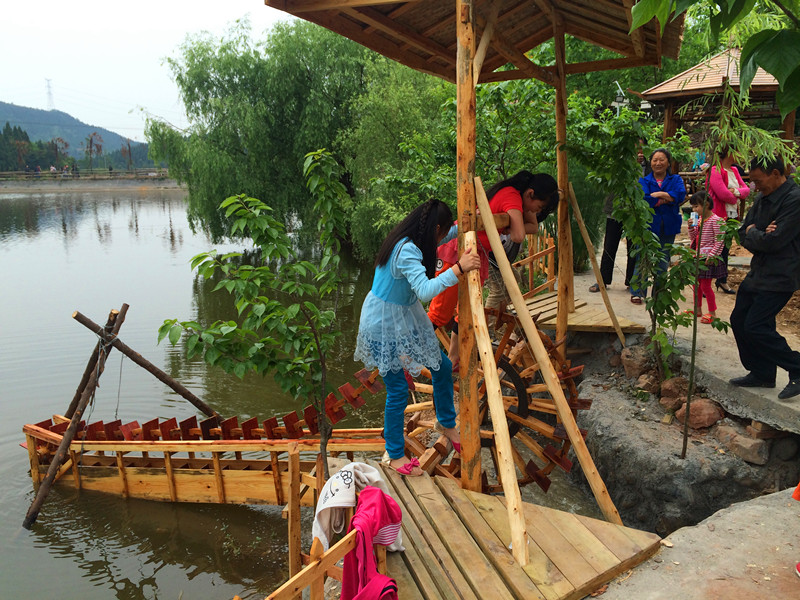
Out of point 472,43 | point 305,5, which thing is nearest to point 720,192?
point 472,43

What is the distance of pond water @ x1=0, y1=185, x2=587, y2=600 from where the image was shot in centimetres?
600

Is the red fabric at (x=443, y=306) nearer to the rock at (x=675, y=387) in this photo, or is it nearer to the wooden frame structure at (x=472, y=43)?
the wooden frame structure at (x=472, y=43)

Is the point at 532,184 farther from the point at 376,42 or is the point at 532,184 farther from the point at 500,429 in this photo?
the point at 500,429

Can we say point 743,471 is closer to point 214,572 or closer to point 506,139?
point 214,572

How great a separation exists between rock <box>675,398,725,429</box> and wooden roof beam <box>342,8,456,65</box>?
11.8ft

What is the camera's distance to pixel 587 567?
3066mm

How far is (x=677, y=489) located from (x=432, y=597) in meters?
2.90

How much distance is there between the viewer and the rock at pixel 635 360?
6185mm

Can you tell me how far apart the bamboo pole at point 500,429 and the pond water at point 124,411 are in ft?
10.5

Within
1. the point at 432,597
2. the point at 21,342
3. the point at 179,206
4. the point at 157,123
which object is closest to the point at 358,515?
the point at 432,597

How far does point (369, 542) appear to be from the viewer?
108 inches

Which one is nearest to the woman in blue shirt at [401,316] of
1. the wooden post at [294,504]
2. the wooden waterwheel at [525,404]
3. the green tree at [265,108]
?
the wooden post at [294,504]

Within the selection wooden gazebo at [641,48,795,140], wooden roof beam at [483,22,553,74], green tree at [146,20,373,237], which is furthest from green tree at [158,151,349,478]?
green tree at [146,20,373,237]

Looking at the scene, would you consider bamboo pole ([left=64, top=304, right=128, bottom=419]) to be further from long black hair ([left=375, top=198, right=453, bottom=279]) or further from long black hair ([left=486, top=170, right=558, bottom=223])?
long black hair ([left=486, top=170, right=558, bottom=223])
